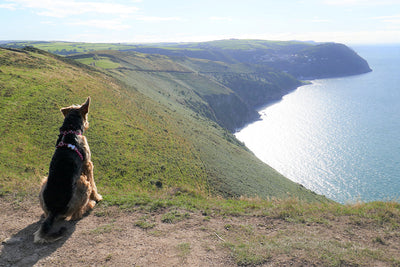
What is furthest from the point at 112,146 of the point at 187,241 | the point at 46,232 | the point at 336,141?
the point at 336,141

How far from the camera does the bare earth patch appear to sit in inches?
252

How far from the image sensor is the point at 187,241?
292 inches

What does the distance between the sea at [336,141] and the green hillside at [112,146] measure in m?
29.6

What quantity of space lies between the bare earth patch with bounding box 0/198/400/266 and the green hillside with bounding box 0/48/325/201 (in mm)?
2515

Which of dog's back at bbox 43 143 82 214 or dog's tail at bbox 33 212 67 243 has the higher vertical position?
dog's back at bbox 43 143 82 214

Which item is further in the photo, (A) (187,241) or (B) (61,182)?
(A) (187,241)

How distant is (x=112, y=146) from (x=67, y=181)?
1907 centimetres

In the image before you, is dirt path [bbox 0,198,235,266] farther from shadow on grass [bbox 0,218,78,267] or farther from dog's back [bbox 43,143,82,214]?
dog's back [bbox 43,143,82,214]

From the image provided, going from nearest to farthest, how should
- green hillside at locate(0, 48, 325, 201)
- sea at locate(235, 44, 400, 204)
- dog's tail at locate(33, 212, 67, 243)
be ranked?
dog's tail at locate(33, 212, 67, 243) → green hillside at locate(0, 48, 325, 201) → sea at locate(235, 44, 400, 204)

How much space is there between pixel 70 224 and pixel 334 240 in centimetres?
960

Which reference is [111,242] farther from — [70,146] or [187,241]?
[70,146]

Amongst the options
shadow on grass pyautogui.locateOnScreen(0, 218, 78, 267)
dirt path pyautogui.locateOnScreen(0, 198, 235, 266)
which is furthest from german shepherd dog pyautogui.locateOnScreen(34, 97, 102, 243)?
dirt path pyautogui.locateOnScreen(0, 198, 235, 266)

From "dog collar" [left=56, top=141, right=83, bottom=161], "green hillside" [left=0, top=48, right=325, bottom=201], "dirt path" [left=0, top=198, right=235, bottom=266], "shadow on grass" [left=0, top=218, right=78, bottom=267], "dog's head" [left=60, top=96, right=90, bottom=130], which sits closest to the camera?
"shadow on grass" [left=0, top=218, right=78, bottom=267]

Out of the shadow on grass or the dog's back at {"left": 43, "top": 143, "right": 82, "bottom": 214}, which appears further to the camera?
the dog's back at {"left": 43, "top": 143, "right": 82, "bottom": 214}
